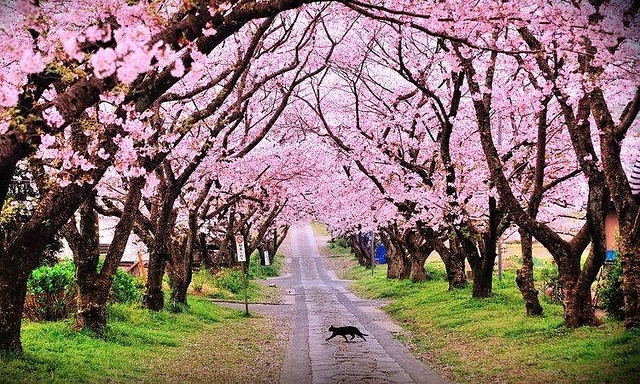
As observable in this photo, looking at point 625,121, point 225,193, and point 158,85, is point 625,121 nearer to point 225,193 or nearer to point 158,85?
point 158,85

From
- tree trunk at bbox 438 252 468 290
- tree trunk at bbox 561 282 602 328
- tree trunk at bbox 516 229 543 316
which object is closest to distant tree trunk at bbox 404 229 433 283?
tree trunk at bbox 438 252 468 290

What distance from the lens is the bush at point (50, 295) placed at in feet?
46.8

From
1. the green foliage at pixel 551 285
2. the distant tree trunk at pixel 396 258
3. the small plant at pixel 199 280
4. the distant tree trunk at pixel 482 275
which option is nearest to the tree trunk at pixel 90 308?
the distant tree trunk at pixel 482 275

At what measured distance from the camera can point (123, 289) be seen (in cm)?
1780

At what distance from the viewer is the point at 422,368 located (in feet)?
40.2

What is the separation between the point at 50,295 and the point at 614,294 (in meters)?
12.0

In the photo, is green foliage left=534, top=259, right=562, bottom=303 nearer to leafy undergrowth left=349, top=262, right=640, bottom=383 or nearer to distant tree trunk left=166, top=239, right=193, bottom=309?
leafy undergrowth left=349, top=262, right=640, bottom=383

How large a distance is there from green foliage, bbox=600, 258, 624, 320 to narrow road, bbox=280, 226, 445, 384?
4.09 meters

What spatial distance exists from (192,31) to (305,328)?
13338 millimetres

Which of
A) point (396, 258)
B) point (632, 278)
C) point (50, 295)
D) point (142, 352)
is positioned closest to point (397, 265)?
point (396, 258)

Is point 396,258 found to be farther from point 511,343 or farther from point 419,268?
point 511,343

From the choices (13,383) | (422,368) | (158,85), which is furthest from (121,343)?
(158,85)

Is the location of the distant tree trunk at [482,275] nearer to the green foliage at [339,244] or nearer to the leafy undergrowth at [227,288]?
the leafy undergrowth at [227,288]

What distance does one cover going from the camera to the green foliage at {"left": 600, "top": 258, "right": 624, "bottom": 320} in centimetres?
1291
